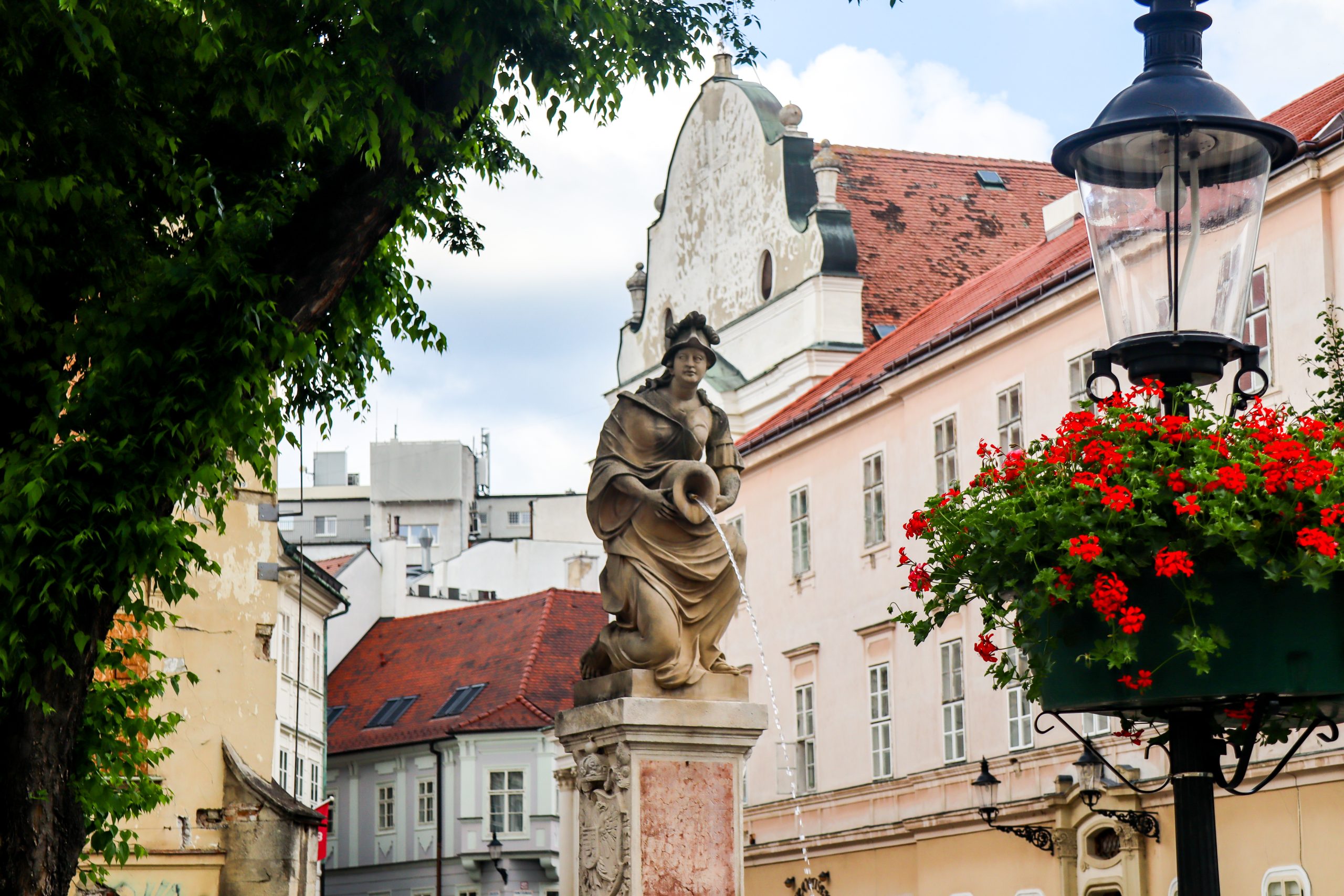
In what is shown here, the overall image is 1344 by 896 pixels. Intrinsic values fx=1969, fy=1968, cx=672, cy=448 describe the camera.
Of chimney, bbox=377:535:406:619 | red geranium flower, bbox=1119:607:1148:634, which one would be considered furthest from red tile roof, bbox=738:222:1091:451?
chimney, bbox=377:535:406:619

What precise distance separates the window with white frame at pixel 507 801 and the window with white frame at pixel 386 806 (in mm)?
3260

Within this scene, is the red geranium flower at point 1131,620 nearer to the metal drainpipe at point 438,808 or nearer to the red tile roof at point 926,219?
the red tile roof at point 926,219

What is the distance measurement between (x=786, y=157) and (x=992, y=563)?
30409mm

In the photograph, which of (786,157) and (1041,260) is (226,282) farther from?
(786,157)

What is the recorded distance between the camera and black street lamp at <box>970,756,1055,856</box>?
22812 millimetres

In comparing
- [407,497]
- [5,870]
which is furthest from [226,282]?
[407,497]

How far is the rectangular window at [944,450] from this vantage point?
2645 centimetres

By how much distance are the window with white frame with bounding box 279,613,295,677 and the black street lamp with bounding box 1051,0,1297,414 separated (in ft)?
120

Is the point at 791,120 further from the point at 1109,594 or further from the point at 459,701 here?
the point at 1109,594

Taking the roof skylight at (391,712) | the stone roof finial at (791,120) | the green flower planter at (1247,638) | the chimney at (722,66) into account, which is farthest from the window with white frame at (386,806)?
the green flower planter at (1247,638)

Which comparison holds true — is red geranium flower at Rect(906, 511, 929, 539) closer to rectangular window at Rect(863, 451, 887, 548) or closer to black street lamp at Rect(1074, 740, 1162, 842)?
black street lamp at Rect(1074, 740, 1162, 842)

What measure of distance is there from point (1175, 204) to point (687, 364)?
3759 mm

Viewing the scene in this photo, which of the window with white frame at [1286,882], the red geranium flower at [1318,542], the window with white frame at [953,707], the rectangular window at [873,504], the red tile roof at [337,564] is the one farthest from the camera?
the red tile roof at [337,564]

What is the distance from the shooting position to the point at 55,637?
9273 mm
